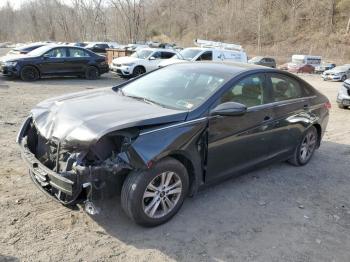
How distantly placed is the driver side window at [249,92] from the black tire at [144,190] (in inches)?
38.5

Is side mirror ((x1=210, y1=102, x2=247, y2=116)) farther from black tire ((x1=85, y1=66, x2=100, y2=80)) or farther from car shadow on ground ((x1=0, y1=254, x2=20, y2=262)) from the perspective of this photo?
black tire ((x1=85, y1=66, x2=100, y2=80))

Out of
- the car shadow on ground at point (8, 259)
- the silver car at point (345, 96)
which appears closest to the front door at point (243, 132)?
the car shadow on ground at point (8, 259)

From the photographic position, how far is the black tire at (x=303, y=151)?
5441 millimetres

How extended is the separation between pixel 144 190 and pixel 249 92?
6.28ft

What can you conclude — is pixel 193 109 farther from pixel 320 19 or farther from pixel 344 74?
pixel 320 19

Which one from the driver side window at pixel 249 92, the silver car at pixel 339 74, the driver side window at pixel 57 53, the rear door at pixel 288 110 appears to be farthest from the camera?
the silver car at pixel 339 74

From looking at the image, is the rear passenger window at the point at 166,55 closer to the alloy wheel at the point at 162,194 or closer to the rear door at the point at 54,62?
the rear door at the point at 54,62

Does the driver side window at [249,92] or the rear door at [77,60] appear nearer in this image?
the driver side window at [249,92]

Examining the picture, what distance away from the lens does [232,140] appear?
161 inches

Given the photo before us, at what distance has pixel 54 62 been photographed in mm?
14570

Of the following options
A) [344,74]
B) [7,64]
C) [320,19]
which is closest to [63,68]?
[7,64]

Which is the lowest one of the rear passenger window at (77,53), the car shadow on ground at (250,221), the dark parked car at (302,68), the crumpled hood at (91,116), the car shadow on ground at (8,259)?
the dark parked car at (302,68)

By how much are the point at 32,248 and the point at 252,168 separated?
274 centimetres

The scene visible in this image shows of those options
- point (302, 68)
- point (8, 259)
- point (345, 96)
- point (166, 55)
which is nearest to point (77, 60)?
point (166, 55)
